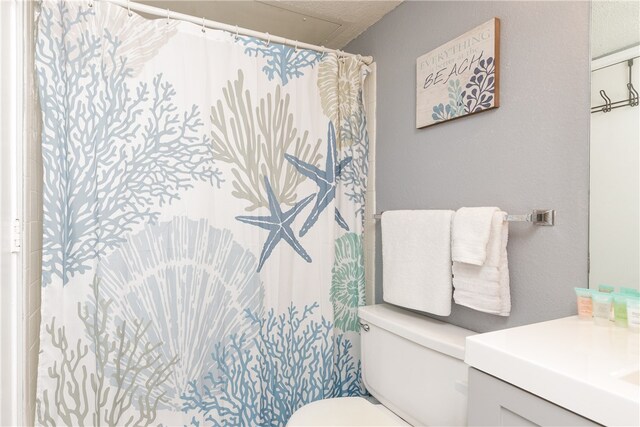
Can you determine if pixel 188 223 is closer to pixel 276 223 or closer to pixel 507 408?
pixel 276 223

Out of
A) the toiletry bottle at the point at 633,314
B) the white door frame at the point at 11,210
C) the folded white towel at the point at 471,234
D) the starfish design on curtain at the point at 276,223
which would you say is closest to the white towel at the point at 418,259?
the folded white towel at the point at 471,234

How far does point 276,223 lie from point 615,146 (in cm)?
118

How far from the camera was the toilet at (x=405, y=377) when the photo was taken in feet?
3.76

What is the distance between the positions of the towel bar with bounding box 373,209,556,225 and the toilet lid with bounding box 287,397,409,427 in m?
0.82

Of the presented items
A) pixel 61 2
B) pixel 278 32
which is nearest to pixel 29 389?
pixel 61 2

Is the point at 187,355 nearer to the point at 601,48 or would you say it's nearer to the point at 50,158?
the point at 50,158

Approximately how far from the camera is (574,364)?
0.63 m

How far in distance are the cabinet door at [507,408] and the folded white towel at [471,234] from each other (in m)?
0.48

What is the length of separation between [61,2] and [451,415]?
6.28ft

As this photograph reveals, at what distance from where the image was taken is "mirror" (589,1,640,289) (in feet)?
2.88

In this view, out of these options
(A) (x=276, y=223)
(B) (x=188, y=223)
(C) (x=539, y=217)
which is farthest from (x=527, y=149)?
(B) (x=188, y=223)

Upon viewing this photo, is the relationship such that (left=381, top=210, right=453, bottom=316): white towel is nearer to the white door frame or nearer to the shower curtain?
the shower curtain

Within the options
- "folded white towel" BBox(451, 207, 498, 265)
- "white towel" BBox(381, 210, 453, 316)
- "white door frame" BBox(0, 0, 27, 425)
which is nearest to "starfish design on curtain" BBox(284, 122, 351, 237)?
"white towel" BBox(381, 210, 453, 316)

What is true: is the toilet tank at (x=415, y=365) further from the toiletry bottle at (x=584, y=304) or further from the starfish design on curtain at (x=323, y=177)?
the starfish design on curtain at (x=323, y=177)
